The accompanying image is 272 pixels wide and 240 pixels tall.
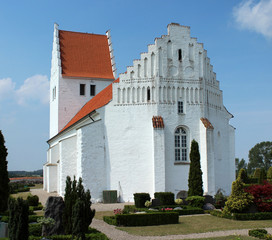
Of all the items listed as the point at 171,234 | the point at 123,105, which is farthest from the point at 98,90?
the point at 171,234

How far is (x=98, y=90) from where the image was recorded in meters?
40.9

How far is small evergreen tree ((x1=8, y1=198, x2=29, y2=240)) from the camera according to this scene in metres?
11.2

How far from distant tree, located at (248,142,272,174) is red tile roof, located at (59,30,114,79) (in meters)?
80.4

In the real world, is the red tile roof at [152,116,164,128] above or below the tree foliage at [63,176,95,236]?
above

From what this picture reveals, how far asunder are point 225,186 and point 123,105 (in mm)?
10870

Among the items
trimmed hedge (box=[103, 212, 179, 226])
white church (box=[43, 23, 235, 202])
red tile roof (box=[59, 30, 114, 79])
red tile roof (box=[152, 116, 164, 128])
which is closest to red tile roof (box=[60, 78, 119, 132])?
white church (box=[43, 23, 235, 202])

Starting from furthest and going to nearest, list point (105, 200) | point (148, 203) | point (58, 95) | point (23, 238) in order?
point (58, 95)
point (105, 200)
point (148, 203)
point (23, 238)

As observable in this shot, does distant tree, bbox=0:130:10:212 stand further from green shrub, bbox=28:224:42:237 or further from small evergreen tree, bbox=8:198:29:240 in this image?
small evergreen tree, bbox=8:198:29:240

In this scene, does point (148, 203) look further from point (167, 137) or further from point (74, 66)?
point (74, 66)

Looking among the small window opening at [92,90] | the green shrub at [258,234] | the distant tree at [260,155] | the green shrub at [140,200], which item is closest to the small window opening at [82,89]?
the small window opening at [92,90]

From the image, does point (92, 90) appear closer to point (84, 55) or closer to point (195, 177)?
point (84, 55)

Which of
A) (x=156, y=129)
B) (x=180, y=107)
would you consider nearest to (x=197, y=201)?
(x=156, y=129)

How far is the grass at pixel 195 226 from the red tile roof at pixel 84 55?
2653 cm

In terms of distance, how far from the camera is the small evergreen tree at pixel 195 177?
23266mm
